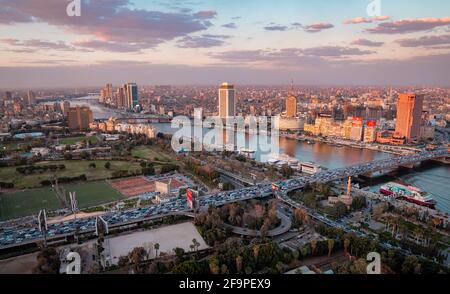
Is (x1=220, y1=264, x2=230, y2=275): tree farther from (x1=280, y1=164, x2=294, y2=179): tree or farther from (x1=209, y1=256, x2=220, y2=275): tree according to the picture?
(x1=280, y1=164, x2=294, y2=179): tree

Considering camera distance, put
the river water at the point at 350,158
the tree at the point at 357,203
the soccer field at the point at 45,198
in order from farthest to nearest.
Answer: the river water at the point at 350,158
the tree at the point at 357,203
the soccer field at the point at 45,198

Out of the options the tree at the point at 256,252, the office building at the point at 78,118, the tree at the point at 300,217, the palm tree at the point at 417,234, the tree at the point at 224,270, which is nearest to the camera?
the tree at the point at 224,270

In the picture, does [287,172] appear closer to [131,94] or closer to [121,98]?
[131,94]

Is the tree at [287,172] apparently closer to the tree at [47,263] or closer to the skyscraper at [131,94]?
the tree at [47,263]

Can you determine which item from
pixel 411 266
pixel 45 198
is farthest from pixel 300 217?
pixel 45 198

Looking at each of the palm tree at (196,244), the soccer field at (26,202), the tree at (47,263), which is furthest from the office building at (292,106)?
the tree at (47,263)

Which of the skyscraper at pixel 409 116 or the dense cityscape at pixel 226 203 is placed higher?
the skyscraper at pixel 409 116
